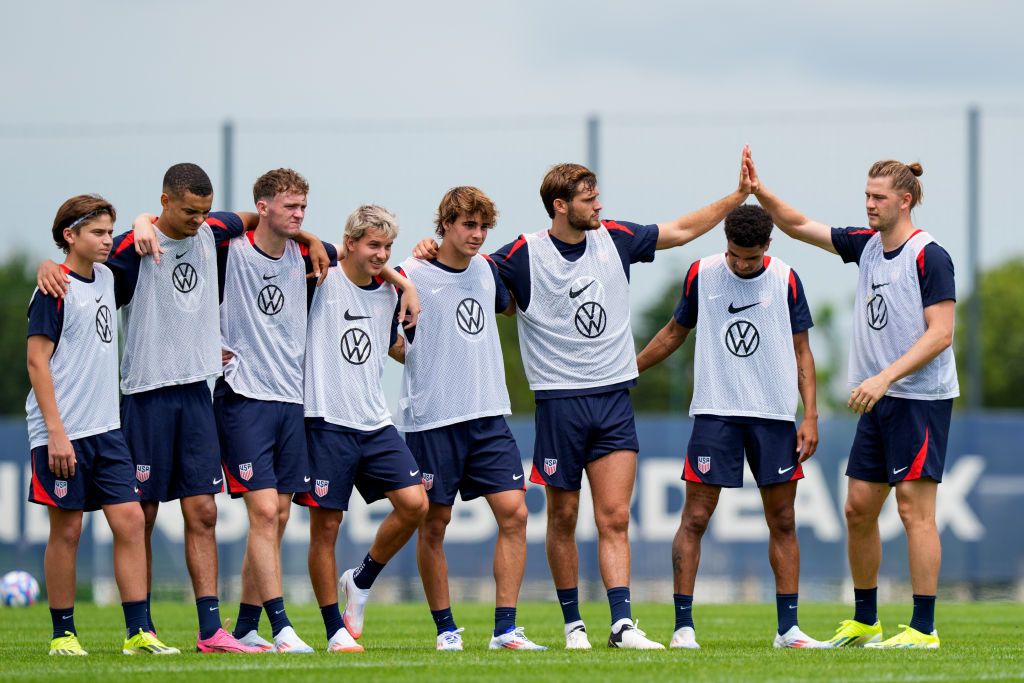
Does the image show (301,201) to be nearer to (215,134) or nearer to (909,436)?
(909,436)

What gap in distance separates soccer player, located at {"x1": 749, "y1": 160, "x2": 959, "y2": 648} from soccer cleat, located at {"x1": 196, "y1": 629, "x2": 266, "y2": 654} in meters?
3.14

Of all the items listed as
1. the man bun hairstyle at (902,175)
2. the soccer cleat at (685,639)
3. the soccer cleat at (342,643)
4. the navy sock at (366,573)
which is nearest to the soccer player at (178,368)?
the soccer cleat at (342,643)

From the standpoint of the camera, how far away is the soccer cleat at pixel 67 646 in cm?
735

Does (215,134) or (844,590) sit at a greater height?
(215,134)

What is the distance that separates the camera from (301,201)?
7.67m

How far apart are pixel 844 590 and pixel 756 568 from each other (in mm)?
995

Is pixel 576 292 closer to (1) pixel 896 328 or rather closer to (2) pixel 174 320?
(1) pixel 896 328

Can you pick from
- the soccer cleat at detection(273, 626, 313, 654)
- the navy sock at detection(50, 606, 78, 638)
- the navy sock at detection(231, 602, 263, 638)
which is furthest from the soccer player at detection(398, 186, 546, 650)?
the navy sock at detection(50, 606, 78, 638)

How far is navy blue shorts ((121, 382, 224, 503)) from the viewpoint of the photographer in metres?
7.57

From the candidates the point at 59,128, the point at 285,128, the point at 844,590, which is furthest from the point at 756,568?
the point at 59,128

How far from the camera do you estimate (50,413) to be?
722cm

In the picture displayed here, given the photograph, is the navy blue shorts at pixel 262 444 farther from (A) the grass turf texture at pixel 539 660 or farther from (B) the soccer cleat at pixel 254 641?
(A) the grass turf texture at pixel 539 660

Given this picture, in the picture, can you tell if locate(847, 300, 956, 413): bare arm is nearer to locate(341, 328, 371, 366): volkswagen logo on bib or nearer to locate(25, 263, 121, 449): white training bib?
locate(341, 328, 371, 366): volkswagen logo on bib

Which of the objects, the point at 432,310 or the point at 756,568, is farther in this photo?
the point at 756,568
